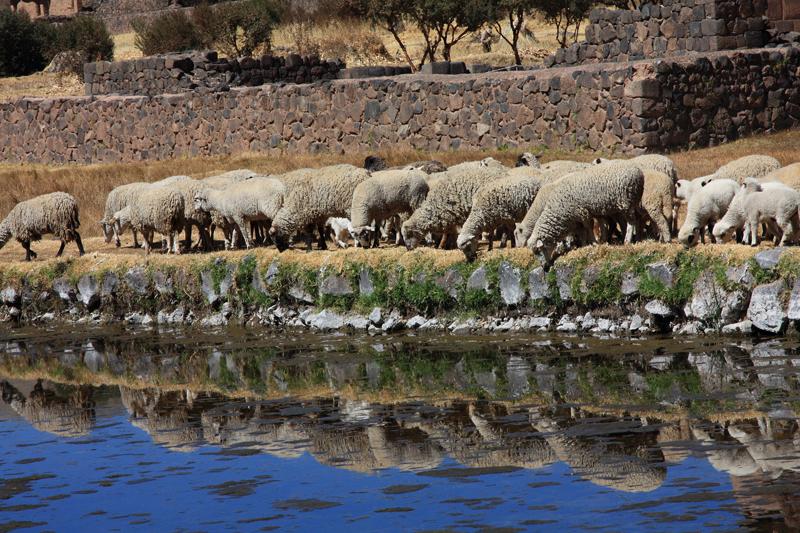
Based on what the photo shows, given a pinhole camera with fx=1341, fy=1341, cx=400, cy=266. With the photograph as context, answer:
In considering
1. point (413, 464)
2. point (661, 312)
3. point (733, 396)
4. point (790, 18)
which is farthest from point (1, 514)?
point (790, 18)

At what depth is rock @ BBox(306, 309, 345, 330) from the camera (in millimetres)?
16625

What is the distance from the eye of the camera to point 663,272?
14297 millimetres

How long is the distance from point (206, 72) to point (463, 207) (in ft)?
64.5

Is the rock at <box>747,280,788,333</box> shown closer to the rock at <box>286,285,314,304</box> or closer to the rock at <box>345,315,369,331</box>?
the rock at <box>345,315,369,331</box>

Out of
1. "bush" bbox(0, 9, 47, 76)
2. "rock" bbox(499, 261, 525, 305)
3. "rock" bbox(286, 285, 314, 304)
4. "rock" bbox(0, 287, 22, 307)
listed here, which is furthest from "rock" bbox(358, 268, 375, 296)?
"bush" bbox(0, 9, 47, 76)

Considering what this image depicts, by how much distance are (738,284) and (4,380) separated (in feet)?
27.8

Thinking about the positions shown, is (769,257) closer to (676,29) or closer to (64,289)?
(64,289)

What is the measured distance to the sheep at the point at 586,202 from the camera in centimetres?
1478

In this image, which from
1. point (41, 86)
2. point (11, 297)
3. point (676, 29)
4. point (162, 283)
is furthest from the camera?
point (41, 86)

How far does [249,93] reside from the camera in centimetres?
3253

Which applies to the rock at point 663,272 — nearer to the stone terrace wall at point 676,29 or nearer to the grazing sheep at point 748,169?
the grazing sheep at point 748,169

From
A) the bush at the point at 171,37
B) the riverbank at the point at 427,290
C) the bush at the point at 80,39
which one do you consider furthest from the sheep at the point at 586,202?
the bush at the point at 80,39

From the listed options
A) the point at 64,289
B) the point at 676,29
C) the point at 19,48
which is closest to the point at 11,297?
the point at 64,289

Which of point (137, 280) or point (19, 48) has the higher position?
point (19, 48)
